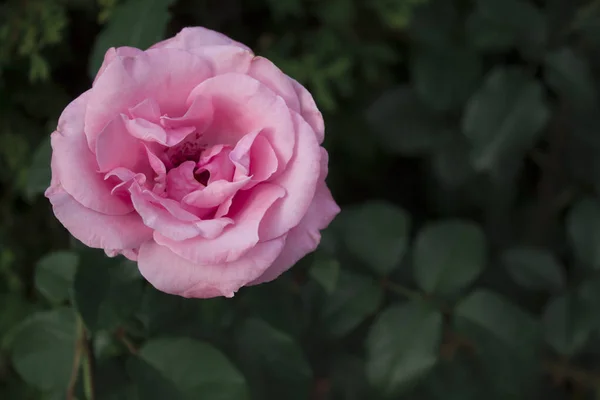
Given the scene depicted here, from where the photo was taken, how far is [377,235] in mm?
919

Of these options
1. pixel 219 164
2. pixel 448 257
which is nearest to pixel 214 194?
pixel 219 164

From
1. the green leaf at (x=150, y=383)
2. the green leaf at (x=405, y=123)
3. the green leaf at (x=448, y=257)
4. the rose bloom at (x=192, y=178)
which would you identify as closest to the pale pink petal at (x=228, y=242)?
the rose bloom at (x=192, y=178)

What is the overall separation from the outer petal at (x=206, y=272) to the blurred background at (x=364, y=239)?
0.43 feet

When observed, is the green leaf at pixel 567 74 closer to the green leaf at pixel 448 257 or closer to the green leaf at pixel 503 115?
the green leaf at pixel 503 115

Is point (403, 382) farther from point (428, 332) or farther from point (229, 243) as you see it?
point (229, 243)

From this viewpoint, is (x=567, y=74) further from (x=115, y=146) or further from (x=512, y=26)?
(x=115, y=146)

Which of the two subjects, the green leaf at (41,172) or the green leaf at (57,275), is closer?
the green leaf at (41,172)

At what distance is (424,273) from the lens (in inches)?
36.2

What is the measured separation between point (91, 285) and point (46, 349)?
17cm

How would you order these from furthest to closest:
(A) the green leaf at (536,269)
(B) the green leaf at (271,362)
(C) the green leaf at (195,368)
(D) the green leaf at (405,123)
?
(D) the green leaf at (405,123) → (A) the green leaf at (536,269) → (B) the green leaf at (271,362) → (C) the green leaf at (195,368)

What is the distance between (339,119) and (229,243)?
84 cm

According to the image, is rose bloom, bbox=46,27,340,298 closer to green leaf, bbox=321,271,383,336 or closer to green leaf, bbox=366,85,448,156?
green leaf, bbox=321,271,383,336

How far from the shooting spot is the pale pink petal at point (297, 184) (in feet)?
1.62

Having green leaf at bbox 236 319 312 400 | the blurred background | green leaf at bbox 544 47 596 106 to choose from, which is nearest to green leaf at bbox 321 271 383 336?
the blurred background
